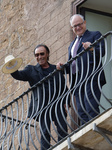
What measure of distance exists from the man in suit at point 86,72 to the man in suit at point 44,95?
0.28 m

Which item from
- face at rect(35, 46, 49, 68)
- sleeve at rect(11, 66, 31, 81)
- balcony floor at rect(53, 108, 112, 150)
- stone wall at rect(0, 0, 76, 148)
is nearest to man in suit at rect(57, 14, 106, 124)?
balcony floor at rect(53, 108, 112, 150)

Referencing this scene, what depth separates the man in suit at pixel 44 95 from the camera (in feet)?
27.7

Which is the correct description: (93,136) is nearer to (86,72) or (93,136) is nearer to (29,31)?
(86,72)

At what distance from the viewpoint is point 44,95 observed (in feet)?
27.7

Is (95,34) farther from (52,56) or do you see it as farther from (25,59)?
(25,59)

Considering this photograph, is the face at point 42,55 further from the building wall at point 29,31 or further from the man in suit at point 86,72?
the building wall at point 29,31

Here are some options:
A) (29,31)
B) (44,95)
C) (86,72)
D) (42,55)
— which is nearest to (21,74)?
(42,55)

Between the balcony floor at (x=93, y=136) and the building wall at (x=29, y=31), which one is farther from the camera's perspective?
the building wall at (x=29, y=31)

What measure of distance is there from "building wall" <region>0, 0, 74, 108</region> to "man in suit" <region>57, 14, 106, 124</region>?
5.37ft

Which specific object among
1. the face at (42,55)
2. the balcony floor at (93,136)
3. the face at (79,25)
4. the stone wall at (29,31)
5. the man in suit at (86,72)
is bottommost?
the balcony floor at (93,136)

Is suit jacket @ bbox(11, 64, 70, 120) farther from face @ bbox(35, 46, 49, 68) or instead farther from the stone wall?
the stone wall

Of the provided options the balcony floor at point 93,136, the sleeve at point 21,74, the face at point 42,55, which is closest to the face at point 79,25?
the face at point 42,55

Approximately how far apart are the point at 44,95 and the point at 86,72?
2.22 feet

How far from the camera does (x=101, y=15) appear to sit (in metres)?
10.3
